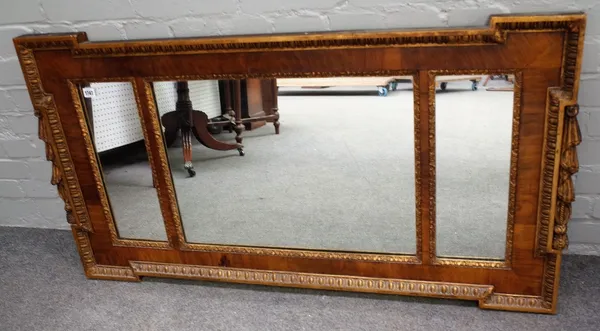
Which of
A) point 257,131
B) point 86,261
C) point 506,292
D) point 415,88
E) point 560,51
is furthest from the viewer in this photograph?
point 86,261

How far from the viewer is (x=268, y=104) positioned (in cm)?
135

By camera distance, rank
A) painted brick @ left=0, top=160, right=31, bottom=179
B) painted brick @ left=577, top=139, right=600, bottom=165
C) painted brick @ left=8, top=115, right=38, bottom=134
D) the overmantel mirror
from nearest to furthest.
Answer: the overmantel mirror → painted brick @ left=577, top=139, right=600, bottom=165 → painted brick @ left=8, top=115, right=38, bottom=134 → painted brick @ left=0, top=160, right=31, bottom=179

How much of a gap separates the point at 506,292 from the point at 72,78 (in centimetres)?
130

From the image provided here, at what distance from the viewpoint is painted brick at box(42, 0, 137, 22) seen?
131 cm

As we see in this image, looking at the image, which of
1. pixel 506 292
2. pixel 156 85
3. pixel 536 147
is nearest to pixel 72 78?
pixel 156 85

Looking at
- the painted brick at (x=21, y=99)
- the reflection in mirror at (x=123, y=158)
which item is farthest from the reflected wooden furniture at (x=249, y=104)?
the painted brick at (x=21, y=99)

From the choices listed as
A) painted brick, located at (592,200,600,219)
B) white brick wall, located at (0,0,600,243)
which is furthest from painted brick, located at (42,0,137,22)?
painted brick, located at (592,200,600,219)

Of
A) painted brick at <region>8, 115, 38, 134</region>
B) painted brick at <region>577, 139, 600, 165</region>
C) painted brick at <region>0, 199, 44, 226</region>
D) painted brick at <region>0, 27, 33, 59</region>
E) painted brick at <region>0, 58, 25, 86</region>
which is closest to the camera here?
painted brick at <region>577, 139, 600, 165</region>

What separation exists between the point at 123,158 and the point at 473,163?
3.24 feet

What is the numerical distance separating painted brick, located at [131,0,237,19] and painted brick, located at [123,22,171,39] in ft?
0.08

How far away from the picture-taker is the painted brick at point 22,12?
4.50 feet

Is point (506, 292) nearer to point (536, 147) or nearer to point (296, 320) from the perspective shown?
point (536, 147)

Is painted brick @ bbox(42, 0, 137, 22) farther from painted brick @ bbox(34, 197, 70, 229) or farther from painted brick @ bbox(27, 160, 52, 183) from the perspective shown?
painted brick @ bbox(34, 197, 70, 229)

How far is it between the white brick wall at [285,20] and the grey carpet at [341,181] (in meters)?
0.18
